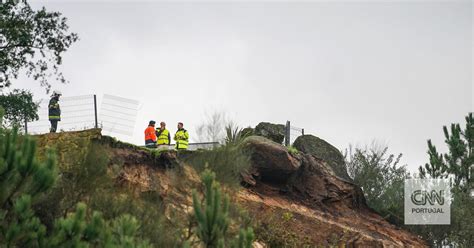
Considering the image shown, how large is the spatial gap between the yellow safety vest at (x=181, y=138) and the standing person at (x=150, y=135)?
0.89 metres

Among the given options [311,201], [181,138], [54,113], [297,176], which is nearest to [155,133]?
[181,138]

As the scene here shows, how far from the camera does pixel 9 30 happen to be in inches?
1111

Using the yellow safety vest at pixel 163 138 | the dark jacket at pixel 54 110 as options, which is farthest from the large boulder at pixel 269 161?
the dark jacket at pixel 54 110

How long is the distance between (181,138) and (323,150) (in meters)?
7.43

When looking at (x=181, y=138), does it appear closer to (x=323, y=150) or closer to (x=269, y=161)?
(x=269, y=161)

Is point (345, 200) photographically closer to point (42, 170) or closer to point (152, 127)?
point (152, 127)

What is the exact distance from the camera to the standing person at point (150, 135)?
83.2 ft

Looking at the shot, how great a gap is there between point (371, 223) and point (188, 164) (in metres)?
9.65

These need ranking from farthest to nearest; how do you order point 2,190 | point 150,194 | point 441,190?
point 441,190, point 150,194, point 2,190

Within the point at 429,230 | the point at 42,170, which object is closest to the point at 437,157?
the point at 429,230

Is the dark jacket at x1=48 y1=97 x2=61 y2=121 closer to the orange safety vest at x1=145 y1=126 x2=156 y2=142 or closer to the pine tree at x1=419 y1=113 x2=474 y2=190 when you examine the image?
the orange safety vest at x1=145 y1=126 x2=156 y2=142

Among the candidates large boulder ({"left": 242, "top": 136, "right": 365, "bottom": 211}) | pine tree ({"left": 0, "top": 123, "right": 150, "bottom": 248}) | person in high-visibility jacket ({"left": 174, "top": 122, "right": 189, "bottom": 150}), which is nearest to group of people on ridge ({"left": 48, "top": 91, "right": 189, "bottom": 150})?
person in high-visibility jacket ({"left": 174, "top": 122, "right": 189, "bottom": 150})

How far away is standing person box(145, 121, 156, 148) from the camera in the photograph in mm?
25359

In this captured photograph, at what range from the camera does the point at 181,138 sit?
2491 cm
